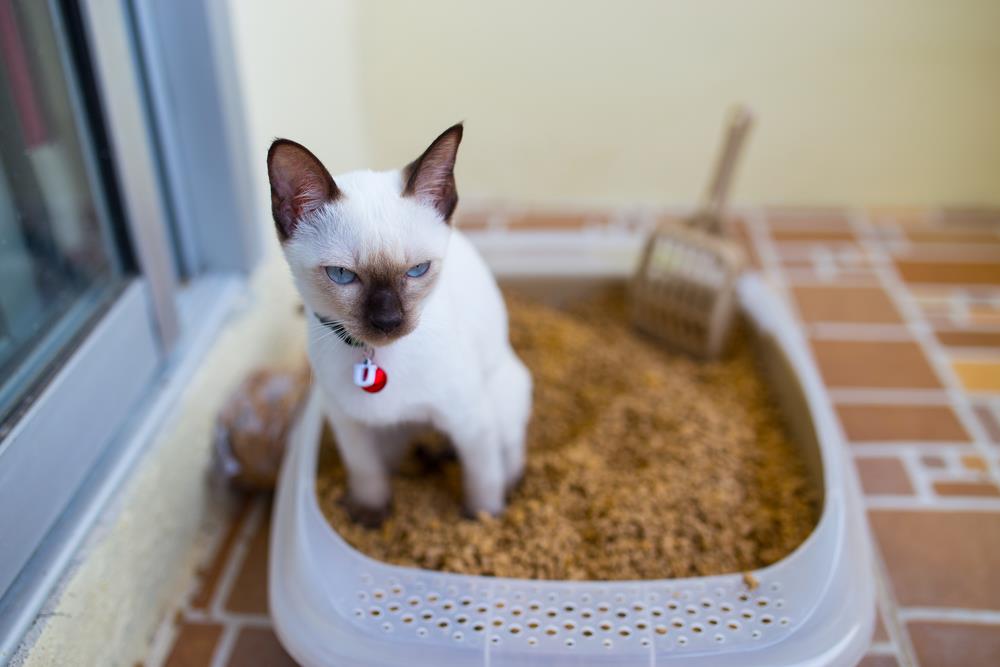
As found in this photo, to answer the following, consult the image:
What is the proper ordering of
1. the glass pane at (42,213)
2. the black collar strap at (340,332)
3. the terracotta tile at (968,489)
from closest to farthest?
the black collar strap at (340,332)
the glass pane at (42,213)
the terracotta tile at (968,489)

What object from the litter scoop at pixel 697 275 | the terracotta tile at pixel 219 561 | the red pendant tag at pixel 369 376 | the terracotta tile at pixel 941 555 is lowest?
the terracotta tile at pixel 219 561

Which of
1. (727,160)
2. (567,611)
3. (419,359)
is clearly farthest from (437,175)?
(727,160)

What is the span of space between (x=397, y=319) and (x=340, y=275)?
0.22 feet

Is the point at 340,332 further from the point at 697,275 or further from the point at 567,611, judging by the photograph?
the point at 697,275

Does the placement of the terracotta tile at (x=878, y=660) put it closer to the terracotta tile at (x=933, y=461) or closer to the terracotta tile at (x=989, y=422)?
the terracotta tile at (x=933, y=461)

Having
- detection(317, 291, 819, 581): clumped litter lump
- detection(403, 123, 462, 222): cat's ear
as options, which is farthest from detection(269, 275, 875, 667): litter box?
detection(403, 123, 462, 222): cat's ear

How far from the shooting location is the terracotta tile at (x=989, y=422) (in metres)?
1.26

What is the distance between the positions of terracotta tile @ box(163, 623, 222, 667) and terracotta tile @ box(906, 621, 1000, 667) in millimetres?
855

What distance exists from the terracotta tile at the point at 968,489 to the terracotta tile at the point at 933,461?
36 mm

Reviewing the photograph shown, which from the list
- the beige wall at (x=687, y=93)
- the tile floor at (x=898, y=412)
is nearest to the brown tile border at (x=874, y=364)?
the tile floor at (x=898, y=412)

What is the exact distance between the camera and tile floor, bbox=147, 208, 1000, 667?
991 millimetres

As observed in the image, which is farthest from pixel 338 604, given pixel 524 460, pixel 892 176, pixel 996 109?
pixel 996 109

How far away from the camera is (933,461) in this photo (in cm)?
122

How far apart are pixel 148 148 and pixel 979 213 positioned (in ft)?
5.96
